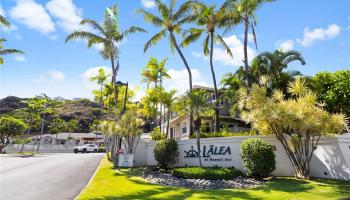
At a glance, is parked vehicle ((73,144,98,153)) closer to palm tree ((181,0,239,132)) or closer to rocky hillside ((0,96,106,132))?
palm tree ((181,0,239,132))

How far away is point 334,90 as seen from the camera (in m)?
25.1

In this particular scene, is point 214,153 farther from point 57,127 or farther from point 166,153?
point 57,127

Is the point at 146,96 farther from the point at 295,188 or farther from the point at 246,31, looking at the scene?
the point at 295,188

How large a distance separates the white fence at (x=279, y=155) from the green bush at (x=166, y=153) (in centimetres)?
105

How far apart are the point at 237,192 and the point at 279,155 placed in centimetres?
602

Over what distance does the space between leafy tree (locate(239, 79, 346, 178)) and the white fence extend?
631 mm

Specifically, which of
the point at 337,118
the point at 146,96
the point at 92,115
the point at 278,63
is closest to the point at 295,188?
the point at 337,118

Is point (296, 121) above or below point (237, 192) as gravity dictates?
above

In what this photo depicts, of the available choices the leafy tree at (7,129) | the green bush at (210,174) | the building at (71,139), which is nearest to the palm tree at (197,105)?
the green bush at (210,174)

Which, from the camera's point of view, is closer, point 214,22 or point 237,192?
point 237,192

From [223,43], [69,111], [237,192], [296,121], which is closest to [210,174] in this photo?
[237,192]

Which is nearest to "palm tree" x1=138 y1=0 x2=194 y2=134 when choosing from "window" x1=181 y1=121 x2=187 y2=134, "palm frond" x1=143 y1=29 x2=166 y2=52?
"palm frond" x1=143 y1=29 x2=166 y2=52

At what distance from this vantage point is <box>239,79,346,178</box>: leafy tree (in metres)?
15.5

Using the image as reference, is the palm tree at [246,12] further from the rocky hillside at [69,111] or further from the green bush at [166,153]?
the rocky hillside at [69,111]
